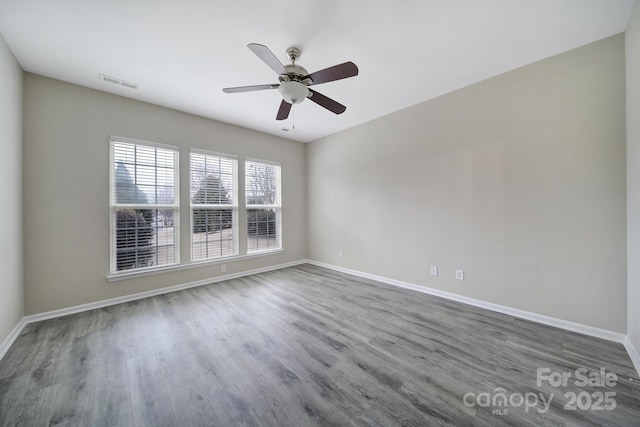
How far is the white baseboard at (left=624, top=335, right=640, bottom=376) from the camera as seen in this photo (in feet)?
→ 5.74

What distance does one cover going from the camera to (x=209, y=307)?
9.64 ft

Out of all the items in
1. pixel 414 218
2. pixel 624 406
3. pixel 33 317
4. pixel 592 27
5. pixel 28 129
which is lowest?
pixel 624 406

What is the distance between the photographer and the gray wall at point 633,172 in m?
1.82

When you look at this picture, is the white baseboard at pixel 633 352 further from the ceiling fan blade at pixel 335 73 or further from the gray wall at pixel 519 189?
the ceiling fan blade at pixel 335 73

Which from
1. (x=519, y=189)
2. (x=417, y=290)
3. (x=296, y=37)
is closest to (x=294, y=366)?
(x=417, y=290)

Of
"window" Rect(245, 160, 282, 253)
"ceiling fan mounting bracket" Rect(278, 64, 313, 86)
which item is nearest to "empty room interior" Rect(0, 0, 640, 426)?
"ceiling fan mounting bracket" Rect(278, 64, 313, 86)

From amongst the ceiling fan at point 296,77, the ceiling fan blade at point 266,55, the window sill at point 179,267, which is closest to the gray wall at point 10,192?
the window sill at point 179,267

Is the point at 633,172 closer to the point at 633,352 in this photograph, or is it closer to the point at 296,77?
the point at 633,352

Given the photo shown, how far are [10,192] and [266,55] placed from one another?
284 centimetres

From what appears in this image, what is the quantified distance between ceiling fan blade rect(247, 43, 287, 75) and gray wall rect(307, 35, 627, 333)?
2.34 meters

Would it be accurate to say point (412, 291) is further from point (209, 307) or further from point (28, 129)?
point (28, 129)

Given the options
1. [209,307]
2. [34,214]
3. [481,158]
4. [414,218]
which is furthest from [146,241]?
[481,158]

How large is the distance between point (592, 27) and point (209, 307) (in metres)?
4.89

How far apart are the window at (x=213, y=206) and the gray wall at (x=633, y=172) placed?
4786mm
